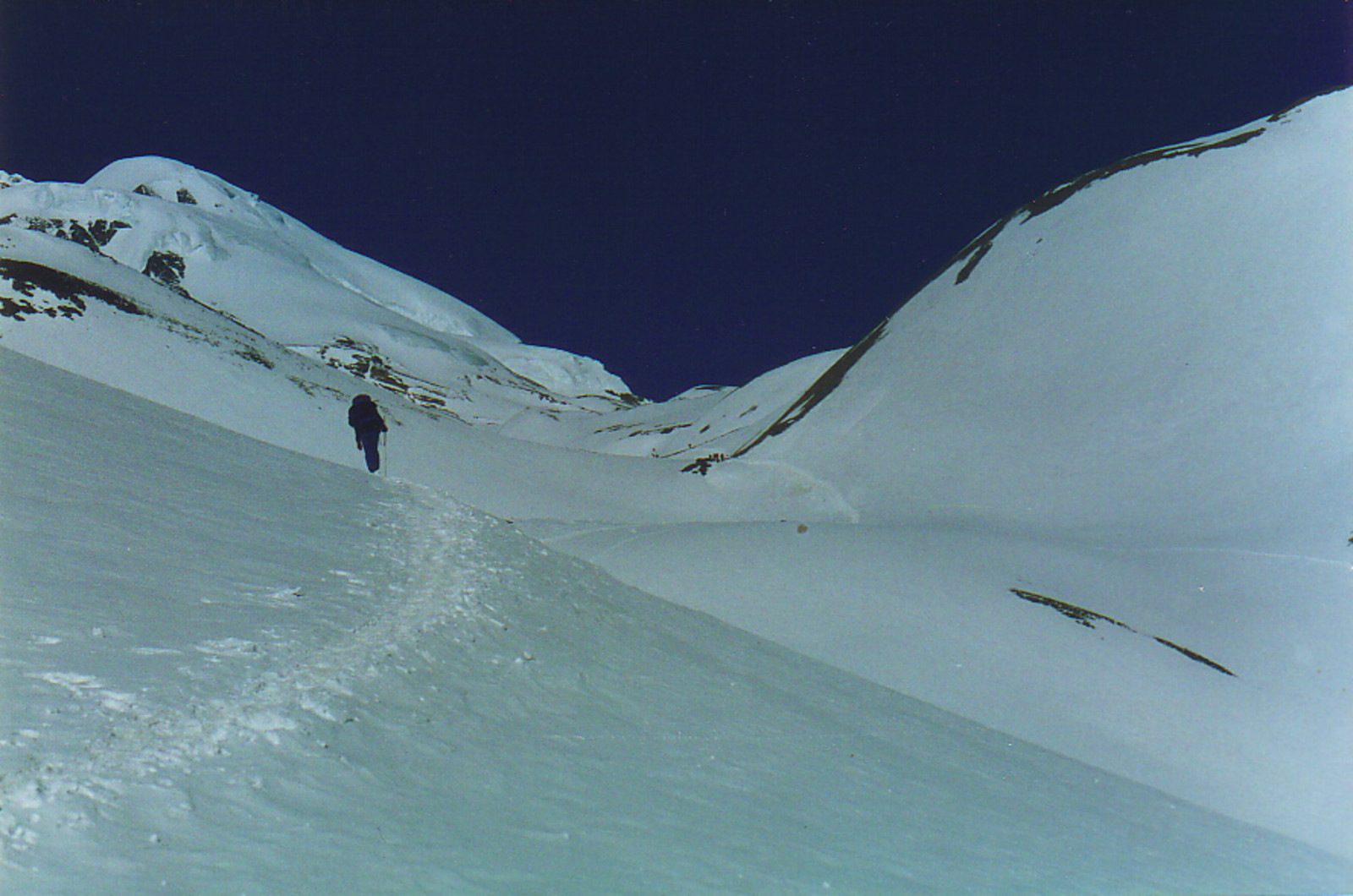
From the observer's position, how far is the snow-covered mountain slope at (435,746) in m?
3.85

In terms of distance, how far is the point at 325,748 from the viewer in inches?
187

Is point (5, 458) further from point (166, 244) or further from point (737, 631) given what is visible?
point (166, 244)

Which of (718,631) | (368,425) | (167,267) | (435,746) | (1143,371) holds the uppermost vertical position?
(167,267)

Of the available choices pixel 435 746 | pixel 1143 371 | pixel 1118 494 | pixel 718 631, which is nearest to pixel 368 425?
pixel 718 631

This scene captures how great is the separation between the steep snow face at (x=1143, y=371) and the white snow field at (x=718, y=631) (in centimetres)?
15

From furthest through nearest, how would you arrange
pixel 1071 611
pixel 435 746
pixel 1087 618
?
1. pixel 1071 611
2. pixel 1087 618
3. pixel 435 746

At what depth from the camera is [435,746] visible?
5160mm

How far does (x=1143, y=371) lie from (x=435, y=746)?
26.5 metres

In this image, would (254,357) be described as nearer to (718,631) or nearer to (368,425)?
(368,425)

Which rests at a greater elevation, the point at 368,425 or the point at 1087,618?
the point at 368,425

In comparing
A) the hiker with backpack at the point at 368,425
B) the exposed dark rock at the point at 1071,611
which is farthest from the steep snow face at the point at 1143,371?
the hiker with backpack at the point at 368,425

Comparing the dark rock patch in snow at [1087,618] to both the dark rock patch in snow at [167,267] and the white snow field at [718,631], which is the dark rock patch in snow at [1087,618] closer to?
the white snow field at [718,631]

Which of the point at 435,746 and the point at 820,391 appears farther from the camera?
the point at 820,391

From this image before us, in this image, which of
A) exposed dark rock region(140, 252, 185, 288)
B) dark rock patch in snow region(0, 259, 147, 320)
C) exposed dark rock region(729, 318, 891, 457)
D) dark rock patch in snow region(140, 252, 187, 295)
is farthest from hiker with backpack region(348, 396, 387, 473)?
exposed dark rock region(140, 252, 185, 288)
